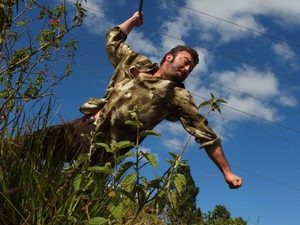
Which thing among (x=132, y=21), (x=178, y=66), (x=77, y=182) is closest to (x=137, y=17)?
(x=132, y=21)

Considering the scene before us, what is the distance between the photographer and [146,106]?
13.0 feet

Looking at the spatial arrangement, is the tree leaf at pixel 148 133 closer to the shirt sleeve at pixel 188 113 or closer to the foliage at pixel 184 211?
the foliage at pixel 184 211

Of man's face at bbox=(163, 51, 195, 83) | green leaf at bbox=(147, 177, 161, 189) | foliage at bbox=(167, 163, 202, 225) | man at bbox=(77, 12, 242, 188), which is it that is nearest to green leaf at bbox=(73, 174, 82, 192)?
green leaf at bbox=(147, 177, 161, 189)

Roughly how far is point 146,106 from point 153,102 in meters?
0.20

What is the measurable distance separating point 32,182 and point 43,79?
118 inches

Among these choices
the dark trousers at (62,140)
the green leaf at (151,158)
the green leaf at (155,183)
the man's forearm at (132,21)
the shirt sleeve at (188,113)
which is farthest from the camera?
the man's forearm at (132,21)

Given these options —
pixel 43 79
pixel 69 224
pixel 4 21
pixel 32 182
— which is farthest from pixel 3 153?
pixel 43 79

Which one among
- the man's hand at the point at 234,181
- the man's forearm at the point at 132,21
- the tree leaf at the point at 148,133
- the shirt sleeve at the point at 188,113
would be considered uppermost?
the man's forearm at the point at 132,21

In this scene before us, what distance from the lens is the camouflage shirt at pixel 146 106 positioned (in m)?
4.14

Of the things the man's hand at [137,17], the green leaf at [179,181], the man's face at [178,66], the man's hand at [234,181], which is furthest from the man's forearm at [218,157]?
the man's hand at [137,17]

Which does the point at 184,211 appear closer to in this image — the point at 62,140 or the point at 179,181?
the point at 62,140

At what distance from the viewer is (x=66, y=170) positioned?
3.41 meters

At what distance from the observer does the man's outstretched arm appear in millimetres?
3877

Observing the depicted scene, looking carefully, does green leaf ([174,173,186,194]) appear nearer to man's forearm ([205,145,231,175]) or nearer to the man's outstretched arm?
the man's outstretched arm
